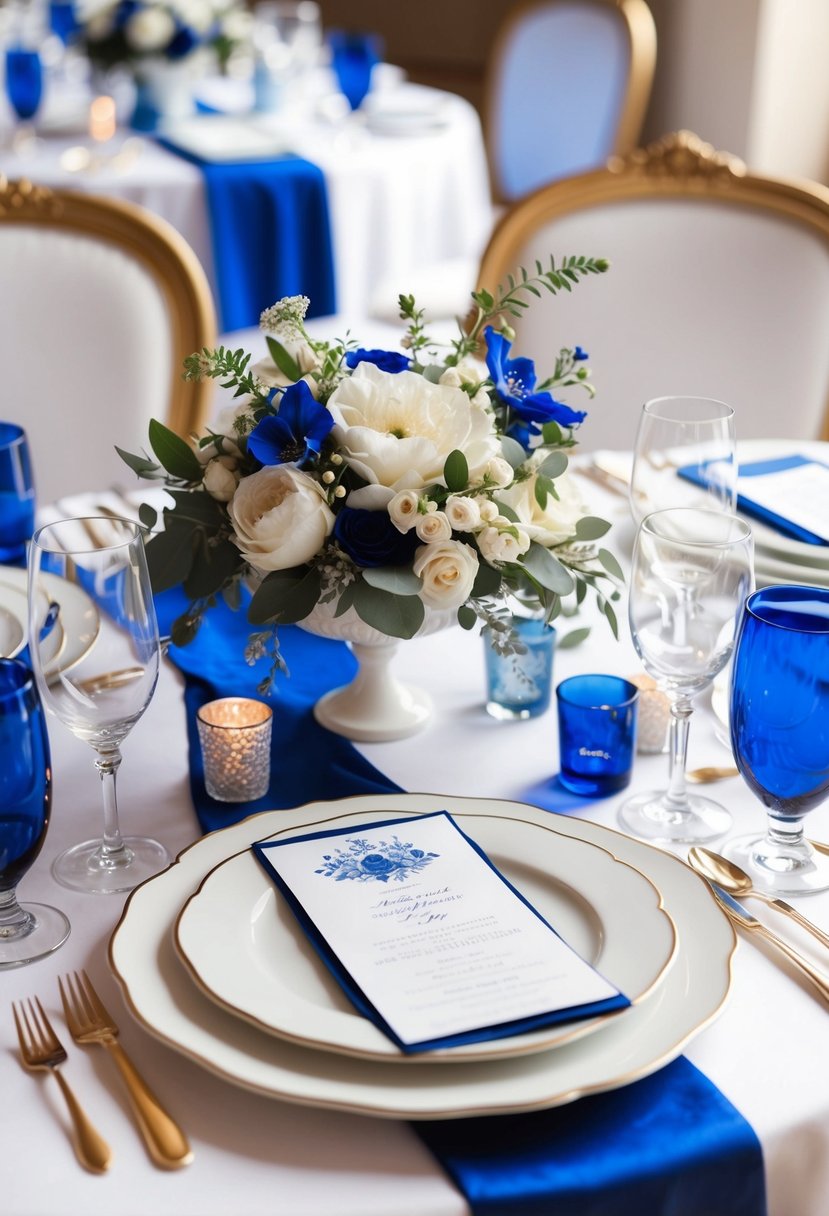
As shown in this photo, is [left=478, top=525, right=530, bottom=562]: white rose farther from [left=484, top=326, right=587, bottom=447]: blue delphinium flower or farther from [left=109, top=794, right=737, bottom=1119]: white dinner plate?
[left=109, top=794, right=737, bottom=1119]: white dinner plate

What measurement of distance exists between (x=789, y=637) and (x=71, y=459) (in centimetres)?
138

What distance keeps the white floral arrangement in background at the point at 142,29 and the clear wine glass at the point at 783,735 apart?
2757 millimetres

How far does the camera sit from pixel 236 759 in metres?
0.97

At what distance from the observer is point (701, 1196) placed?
680 mm

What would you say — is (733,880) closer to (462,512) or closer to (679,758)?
(679,758)

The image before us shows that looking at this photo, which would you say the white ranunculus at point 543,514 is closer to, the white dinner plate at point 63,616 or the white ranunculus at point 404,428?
the white ranunculus at point 404,428

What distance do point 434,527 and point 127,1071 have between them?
40 centimetres

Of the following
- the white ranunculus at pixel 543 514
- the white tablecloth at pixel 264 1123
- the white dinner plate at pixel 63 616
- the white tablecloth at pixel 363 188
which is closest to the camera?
the white tablecloth at pixel 264 1123

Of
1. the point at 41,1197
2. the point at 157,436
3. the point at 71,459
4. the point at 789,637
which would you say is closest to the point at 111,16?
the point at 71,459

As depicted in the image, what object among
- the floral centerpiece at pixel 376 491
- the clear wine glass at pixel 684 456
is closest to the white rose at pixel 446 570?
the floral centerpiece at pixel 376 491

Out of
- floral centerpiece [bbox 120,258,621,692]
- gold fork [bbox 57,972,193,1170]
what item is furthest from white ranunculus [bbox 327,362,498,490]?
gold fork [bbox 57,972,193,1170]

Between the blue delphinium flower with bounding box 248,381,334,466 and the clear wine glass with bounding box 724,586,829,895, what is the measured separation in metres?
0.32

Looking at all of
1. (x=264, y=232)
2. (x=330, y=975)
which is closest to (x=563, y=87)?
(x=264, y=232)

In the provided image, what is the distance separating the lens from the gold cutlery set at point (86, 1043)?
66 centimetres
